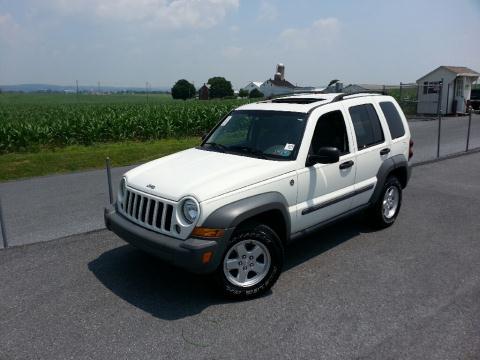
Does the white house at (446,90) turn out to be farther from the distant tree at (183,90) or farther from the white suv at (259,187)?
the distant tree at (183,90)

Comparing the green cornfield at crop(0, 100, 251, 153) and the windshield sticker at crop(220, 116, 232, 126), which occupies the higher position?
the windshield sticker at crop(220, 116, 232, 126)

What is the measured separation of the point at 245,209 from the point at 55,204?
5.31 meters

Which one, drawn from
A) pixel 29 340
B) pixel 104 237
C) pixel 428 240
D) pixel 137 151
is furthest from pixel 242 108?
pixel 137 151

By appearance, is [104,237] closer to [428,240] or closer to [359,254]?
[359,254]

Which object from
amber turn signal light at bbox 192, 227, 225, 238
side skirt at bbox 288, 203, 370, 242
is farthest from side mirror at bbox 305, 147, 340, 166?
amber turn signal light at bbox 192, 227, 225, 238

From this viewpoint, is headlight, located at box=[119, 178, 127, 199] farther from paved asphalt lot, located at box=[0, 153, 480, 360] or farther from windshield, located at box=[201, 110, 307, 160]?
windshield, located at box=[201, 110, 307, 160]

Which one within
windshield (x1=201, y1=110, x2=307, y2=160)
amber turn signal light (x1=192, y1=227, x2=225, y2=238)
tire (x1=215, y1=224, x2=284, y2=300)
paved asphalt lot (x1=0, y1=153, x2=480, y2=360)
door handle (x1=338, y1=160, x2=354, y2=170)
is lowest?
paved asphalt lot (x1=0, y1=153, x2=480, y2=360)

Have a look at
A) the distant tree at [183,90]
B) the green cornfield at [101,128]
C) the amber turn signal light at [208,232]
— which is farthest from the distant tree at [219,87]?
the amber turn signal light at [208,232]

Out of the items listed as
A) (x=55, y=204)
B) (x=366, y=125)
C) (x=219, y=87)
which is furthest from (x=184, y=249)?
(x=219, y=87)

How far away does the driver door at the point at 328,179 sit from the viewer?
454 centimetres

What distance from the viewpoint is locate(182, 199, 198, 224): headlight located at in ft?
12.2

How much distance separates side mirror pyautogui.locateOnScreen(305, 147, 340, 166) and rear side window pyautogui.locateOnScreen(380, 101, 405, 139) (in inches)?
78.4

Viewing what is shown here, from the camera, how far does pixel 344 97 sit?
547 centimetres

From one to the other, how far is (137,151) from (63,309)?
9.87 m
